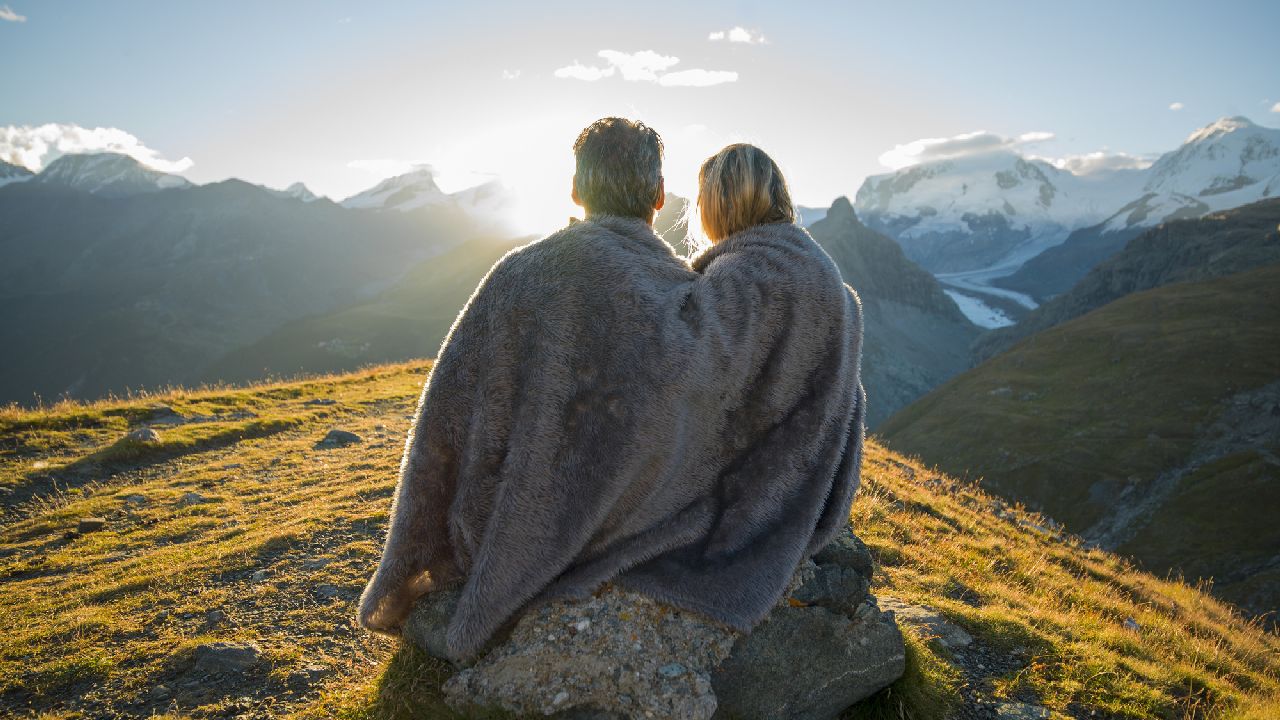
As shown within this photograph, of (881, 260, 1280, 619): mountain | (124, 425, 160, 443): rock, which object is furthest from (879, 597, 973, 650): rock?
(881, 260, 1280, 619): mountain

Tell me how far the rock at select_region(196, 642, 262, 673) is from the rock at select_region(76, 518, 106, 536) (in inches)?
246

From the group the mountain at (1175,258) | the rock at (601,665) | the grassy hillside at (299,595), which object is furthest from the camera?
the mountain at (1175,258)

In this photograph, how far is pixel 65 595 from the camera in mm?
7363

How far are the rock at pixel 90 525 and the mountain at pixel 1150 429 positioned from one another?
51.0 meters

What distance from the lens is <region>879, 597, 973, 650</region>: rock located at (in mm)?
6597

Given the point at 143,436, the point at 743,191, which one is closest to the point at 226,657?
the point at 743,191

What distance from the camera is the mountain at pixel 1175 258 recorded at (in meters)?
120

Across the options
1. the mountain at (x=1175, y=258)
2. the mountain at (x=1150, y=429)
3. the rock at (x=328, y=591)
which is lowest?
the mountain at (x=1150, y=429)

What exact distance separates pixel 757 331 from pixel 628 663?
2350 mm

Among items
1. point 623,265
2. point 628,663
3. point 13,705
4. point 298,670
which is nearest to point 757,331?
point 623,265

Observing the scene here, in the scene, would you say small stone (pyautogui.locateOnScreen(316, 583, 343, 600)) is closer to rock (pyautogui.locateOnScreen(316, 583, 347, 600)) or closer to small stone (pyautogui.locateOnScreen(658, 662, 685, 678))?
rock (pyautogui.locateOnScreen(316, 583, 347, 600))

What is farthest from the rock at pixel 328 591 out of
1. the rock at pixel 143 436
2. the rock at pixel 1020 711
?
the rock at pixel 143 436

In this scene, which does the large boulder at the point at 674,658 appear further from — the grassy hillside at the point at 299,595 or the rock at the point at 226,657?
the rock at the point at 226,657

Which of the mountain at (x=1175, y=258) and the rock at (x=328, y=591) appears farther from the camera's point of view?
the mountain at (x=1175, y=258)
